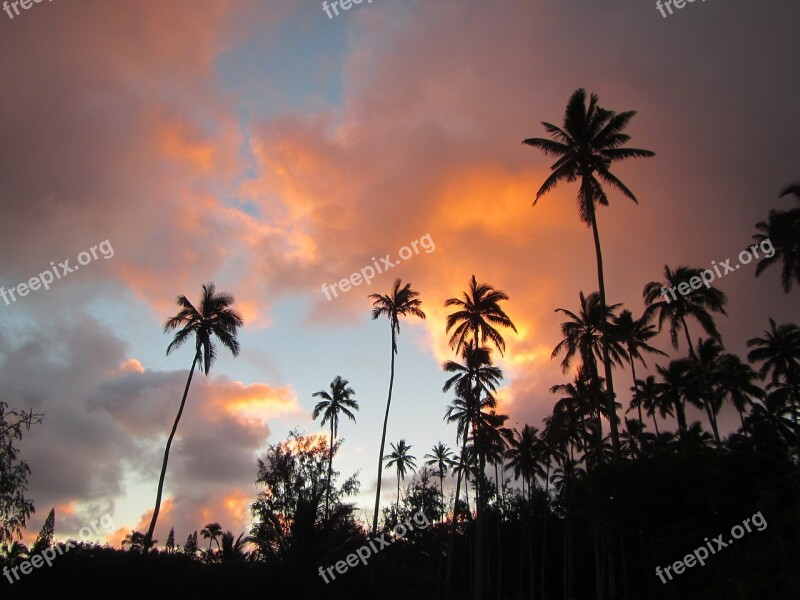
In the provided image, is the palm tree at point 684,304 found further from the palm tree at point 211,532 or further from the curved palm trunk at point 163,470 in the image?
the palm tree at point 211,532

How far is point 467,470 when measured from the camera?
5747 centimetres

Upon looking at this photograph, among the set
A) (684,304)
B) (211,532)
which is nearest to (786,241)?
(684,304)

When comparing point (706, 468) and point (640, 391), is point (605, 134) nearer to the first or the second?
point (706, 468)

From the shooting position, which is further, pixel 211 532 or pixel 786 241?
pixel 211 532

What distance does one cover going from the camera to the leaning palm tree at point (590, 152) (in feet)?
91.0

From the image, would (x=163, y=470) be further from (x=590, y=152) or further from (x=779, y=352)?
(x=779, y=352)

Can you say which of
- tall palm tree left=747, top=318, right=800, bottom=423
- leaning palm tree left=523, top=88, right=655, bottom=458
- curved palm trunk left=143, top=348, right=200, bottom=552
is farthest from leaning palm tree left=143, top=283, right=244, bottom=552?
tall palm tree left=747, top=318, right=800, bottom=423

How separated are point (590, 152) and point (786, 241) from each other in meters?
13.6

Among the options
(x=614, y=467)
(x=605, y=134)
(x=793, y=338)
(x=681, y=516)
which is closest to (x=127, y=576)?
(x=614, y=467)

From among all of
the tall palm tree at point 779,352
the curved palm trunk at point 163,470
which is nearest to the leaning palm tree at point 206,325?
the curved palm trunk at point 163,470

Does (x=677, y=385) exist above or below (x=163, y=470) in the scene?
above

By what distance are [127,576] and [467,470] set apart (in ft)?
128

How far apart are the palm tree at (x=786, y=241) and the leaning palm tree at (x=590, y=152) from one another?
9543 mm

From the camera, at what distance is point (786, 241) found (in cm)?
3016
